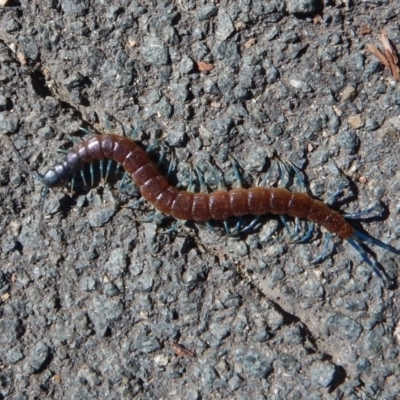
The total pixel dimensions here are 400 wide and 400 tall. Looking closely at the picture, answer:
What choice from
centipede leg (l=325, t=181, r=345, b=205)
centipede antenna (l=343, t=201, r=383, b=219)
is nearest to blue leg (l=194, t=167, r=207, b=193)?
centipede leg (l=325, t=181, r=345, b=205)

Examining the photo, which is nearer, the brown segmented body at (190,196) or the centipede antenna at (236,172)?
the brown segmented body at (190,196)

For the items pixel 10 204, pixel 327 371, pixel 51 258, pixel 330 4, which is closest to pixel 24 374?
pixel 51 258

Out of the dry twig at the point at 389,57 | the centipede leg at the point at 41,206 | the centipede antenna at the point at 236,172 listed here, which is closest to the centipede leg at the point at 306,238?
the centipede antenna at the point at 236,172

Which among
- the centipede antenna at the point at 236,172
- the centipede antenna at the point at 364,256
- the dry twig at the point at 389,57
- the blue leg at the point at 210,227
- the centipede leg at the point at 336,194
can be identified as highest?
the dry twig at the point at 389,57

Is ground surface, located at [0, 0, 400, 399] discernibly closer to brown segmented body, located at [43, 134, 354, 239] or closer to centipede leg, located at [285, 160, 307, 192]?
centipede leg, located at [285, 160, 307, 192]

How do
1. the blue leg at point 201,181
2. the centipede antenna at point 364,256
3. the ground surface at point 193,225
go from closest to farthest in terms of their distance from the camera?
the ground surface at point 193,225 → the centipede antenna at point 364,256 → the blue leg at point 201,181

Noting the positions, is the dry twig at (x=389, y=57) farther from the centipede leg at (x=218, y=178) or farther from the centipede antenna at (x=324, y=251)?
the centipede leg at (x=218, y=178)

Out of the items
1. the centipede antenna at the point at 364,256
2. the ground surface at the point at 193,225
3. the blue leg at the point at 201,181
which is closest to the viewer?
the ground surface at the point at 193,225
